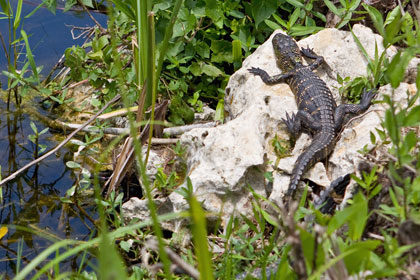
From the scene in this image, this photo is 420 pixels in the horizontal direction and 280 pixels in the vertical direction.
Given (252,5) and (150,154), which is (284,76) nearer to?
(252,5)

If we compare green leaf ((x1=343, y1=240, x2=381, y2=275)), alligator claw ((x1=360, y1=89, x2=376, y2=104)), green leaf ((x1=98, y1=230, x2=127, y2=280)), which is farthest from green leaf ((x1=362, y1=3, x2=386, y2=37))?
green leaf ((x1=98, y1=230, x2=127, y2=280))

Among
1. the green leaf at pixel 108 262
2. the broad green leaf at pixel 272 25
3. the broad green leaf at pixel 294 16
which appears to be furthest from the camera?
the broad green leaf at pixel 272 25

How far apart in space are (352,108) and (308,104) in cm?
36

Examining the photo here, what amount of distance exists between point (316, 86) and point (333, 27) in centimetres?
95

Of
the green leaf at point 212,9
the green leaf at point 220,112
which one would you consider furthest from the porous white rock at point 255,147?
the green leaf at point 212,9

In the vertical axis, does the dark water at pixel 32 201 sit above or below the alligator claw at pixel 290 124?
below

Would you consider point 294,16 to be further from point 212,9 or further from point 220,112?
point 220,112

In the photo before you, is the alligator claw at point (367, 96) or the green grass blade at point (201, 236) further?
the alligator claw at point (367, 96)

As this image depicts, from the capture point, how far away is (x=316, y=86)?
4.91 meters

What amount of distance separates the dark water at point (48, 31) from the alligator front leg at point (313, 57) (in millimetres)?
2527

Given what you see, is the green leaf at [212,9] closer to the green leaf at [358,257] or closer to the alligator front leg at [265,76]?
the alligator front leg at [265,76]

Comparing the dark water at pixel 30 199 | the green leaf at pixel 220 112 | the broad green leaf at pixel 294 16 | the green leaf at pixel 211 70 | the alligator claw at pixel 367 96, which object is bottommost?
the dark water at pixel 30 199

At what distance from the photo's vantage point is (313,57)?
520 cm

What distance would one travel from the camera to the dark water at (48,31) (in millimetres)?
6466
